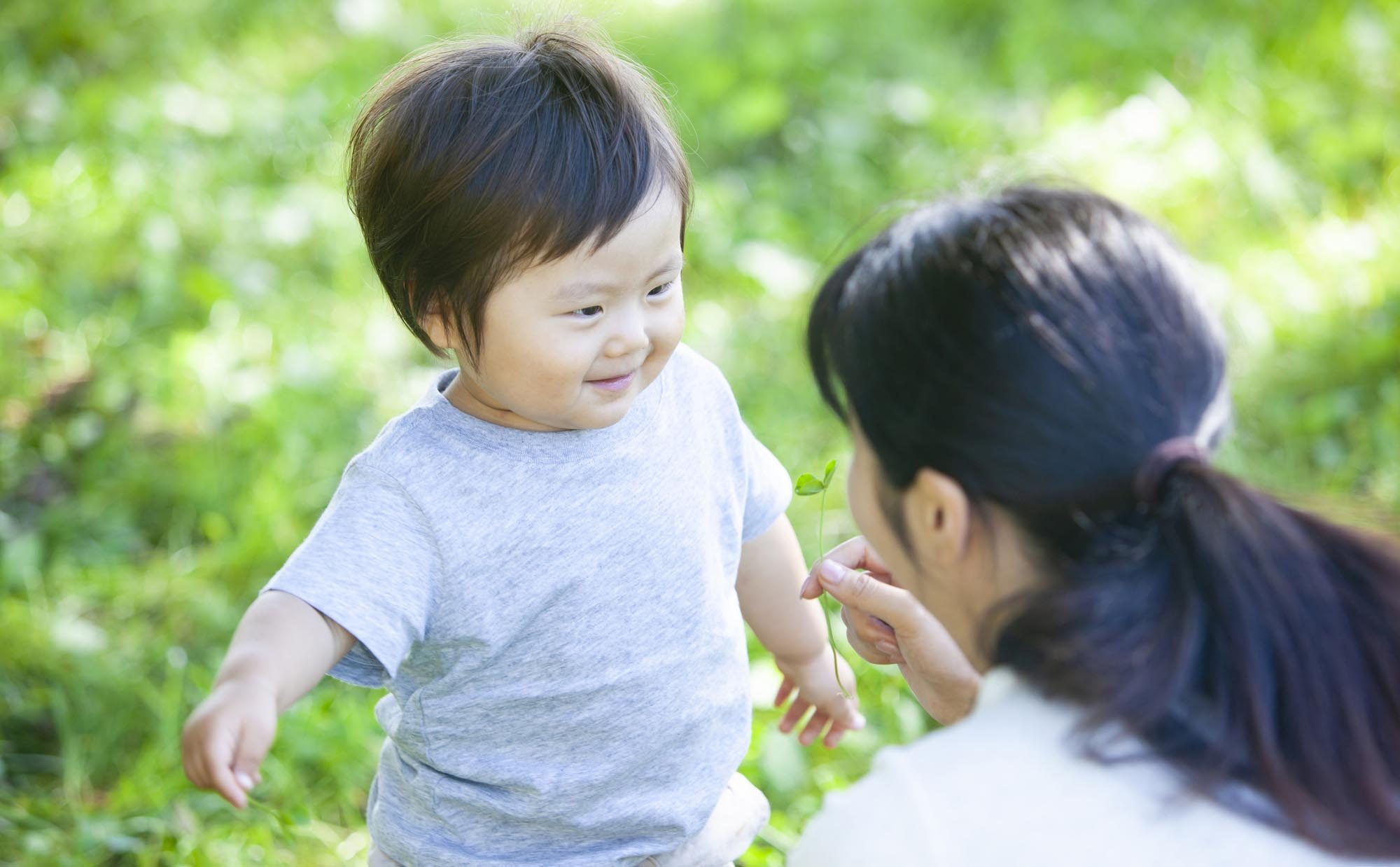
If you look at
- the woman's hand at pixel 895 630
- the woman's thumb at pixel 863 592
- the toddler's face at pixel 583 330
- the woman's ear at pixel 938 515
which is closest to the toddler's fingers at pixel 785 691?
the woman's hand at pixel 895 630

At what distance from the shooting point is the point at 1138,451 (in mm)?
1031

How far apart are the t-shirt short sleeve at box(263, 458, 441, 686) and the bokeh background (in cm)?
58

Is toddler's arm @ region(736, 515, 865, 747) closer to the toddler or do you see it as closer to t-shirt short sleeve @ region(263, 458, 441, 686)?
the toddler

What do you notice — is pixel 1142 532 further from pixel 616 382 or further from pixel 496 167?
pixel 496 167

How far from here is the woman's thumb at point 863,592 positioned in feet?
4.89

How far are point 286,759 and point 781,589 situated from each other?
0.88m

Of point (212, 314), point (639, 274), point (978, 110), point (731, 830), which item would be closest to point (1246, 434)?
point (978, 110)

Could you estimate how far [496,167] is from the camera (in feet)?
4.26

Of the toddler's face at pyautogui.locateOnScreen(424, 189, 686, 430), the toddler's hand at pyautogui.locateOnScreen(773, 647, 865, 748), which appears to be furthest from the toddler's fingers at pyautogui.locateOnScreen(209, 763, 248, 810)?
the toddler's hand at pyautogui.locateOnScreen(773, 647, 865, 748)

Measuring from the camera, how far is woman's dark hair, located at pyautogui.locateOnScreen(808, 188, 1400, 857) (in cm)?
99

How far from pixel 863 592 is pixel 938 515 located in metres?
0.37

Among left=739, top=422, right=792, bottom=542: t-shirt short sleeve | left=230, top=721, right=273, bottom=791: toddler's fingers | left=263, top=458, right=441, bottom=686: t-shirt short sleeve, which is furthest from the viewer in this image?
left=739, top=422, right=792, bottom=542: t-shirt short sleeve

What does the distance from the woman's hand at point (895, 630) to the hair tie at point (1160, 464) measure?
0.44 meters

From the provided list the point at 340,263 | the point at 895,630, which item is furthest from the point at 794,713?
the point at 340,263
